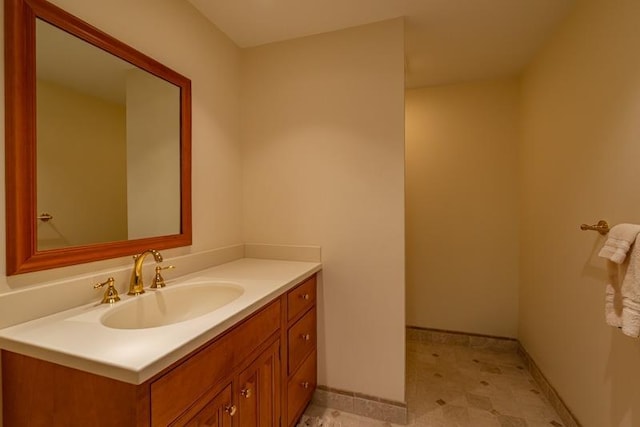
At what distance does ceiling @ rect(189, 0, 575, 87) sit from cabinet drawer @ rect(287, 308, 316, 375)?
5.49 feet

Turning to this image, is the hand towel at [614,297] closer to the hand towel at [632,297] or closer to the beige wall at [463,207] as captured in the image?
the hand towel at [632,297]

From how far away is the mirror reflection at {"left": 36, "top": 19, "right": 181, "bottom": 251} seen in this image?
960 millimetres

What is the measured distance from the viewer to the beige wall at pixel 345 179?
162 centimetres

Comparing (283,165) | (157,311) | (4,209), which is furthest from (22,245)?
(283,165)

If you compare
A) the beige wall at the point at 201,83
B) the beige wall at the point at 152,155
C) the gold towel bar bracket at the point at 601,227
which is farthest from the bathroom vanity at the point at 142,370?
the gold towel bar bracket at the point at 601,227

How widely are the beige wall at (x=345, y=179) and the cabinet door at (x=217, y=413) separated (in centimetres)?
86

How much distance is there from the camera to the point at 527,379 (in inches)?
78.4

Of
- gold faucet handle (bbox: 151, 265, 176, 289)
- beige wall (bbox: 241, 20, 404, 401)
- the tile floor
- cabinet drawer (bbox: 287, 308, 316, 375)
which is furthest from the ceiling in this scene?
the tile floor

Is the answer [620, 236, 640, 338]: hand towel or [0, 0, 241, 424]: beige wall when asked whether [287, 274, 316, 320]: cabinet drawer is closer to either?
[0, 0, 241, 424]: beige wall

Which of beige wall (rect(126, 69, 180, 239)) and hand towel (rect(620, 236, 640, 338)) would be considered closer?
hand towel (rect(620, 236, 640, 338))

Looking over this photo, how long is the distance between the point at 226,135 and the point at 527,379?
263 cm

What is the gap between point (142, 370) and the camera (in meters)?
0.63

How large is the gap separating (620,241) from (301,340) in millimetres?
1414

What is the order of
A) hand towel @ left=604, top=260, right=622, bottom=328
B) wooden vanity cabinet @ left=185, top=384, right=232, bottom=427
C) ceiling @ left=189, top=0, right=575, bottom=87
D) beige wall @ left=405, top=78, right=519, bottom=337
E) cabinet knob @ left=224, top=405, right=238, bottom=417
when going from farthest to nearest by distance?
beige wall @ left=405, top=78, right=519, bottom=337 < ceiling @ left=189, top=0, right=575, bottom=87 < hand towel @ left=604, top=260, right=622, bottom=328 < cabinet knob @ left=224, top=405, right=238, bottom=417 < wooden vanity cabinet @ left=185, top=384, right=232, bottom=427
